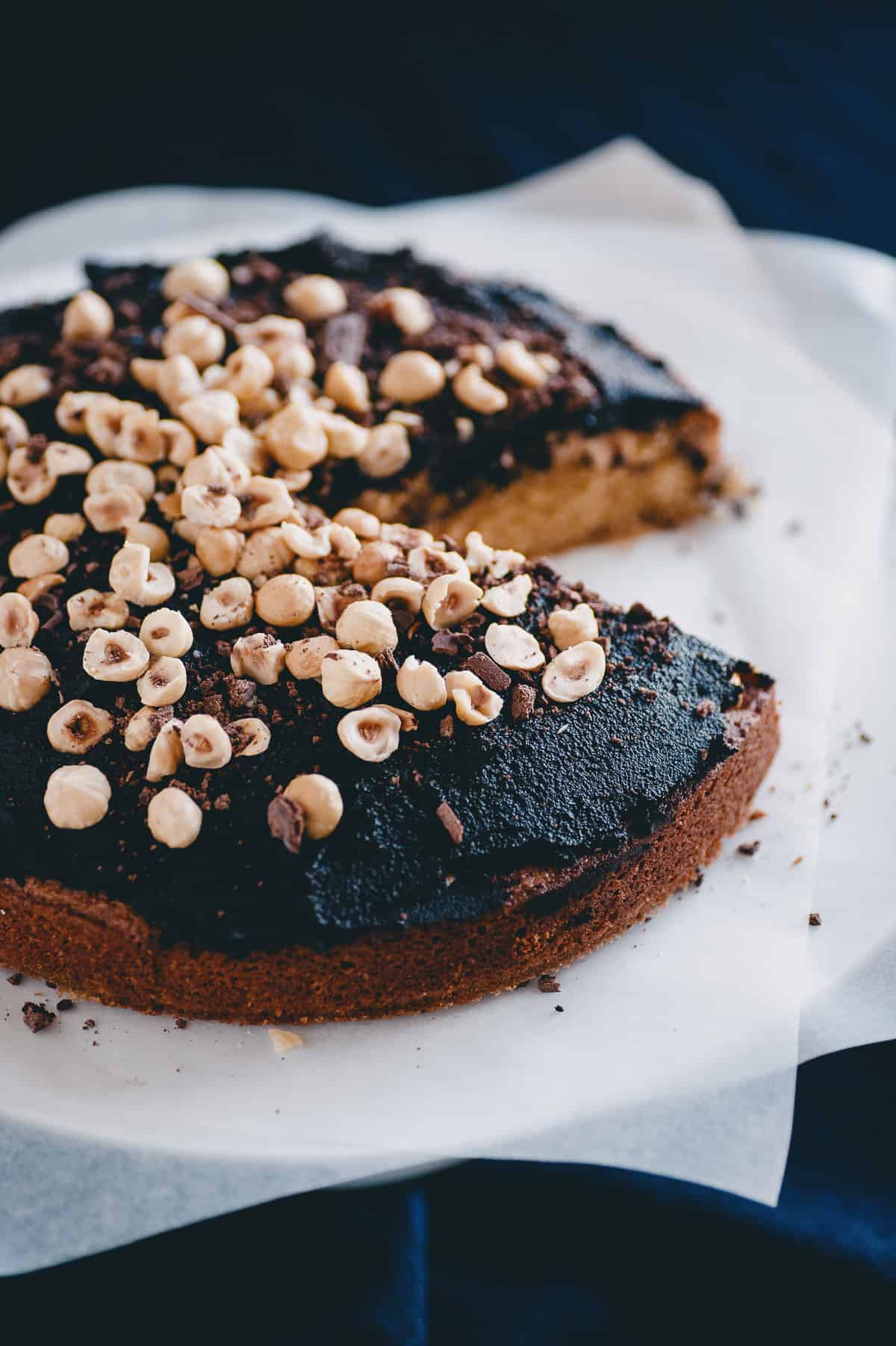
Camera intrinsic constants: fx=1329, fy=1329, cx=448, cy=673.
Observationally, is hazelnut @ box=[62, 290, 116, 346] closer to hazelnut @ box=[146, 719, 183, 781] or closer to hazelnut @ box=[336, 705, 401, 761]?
hazelnut @ box=[146, 719, 183, 781]

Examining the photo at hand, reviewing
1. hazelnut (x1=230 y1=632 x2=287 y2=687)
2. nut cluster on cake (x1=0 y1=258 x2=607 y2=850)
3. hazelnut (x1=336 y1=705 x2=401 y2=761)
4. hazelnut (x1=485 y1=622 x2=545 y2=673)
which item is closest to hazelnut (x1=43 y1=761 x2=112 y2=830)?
nut cluster on cake (x1=0 y1=258 x2=607 y2=850)

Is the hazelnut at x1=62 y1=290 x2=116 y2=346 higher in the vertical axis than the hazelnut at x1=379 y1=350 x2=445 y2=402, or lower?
lower

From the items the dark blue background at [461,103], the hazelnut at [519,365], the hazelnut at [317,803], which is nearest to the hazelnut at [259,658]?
the hazelnut at [317,803]

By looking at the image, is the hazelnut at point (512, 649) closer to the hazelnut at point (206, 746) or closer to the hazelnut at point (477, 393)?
the hazelnut at point (206, 746)

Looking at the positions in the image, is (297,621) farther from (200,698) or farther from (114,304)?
(114,304)

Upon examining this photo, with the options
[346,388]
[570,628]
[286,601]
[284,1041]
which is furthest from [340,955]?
[346,388]

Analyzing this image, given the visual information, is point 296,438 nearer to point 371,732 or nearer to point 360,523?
point 360,523
